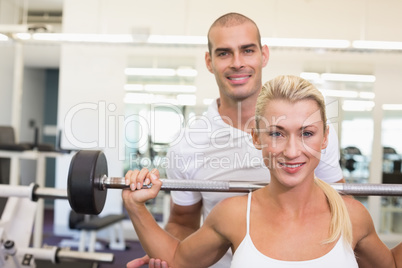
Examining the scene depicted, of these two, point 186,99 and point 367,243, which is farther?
point 186,99

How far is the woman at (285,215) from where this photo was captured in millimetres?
1158

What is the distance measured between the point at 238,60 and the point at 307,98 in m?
0.40

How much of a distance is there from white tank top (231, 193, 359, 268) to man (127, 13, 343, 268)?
1.30ft

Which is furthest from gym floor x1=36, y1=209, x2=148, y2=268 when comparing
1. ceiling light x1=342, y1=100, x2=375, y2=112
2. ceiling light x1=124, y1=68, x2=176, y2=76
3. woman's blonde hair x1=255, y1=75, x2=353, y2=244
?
ceiling light x1=342, y1=100, x2=375, y2=112

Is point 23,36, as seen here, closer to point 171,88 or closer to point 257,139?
point 171,88

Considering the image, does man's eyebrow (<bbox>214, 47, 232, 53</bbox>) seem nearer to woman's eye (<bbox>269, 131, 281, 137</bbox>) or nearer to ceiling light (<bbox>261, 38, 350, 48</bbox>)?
woman's eye (<bbox>269, 131, 281, 137</bbox>)

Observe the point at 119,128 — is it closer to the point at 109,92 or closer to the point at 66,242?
the point at 109,92

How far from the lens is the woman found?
3.80 feet

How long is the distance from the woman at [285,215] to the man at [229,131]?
241mm

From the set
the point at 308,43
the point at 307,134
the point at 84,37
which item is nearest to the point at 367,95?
the point at 308,43

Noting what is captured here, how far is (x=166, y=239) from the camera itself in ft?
4.47

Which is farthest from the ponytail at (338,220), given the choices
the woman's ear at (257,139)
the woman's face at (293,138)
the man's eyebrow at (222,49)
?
the man's eyebrow at (222,49)

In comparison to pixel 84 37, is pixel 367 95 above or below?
below

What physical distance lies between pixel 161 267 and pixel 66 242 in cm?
423
